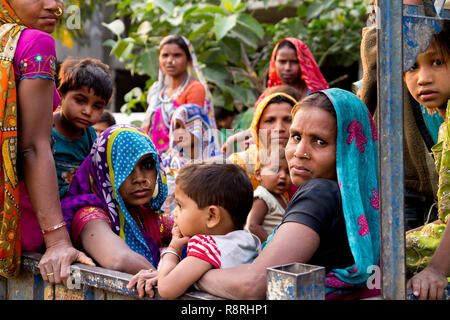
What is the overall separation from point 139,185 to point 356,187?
1.31m

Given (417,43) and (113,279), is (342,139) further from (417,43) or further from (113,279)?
(113,279)

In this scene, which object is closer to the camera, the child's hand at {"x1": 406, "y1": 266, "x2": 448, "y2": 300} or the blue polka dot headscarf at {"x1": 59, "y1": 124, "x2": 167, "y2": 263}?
the child's hand at {"x1": 406, "y1": 266, "x2": 448, "y2": 300}

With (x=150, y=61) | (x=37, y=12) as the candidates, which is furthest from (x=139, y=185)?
(x=150, y=61)

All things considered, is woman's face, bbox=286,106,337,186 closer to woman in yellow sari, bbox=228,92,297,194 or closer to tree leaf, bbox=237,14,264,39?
woman in yellow sari, bbox=228,92,297,194

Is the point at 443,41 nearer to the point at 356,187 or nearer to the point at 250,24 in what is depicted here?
the point at 356,187

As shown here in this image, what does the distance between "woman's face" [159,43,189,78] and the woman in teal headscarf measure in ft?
11.4

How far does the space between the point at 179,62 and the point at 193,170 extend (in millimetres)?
3405

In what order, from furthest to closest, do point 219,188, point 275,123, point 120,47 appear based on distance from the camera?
1. point 120,47
2. point 275,123
3. point 219,188

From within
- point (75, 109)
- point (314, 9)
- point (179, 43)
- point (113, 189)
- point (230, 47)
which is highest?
point (314, 9)

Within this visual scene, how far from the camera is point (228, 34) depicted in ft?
22.2

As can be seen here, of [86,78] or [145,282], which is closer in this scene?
[145,282]

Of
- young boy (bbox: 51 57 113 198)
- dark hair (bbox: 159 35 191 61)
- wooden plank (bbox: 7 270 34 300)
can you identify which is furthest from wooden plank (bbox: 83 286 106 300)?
dark hair (bbox: 159 35 191 61)

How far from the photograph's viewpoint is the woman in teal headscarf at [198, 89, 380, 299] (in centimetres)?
161
